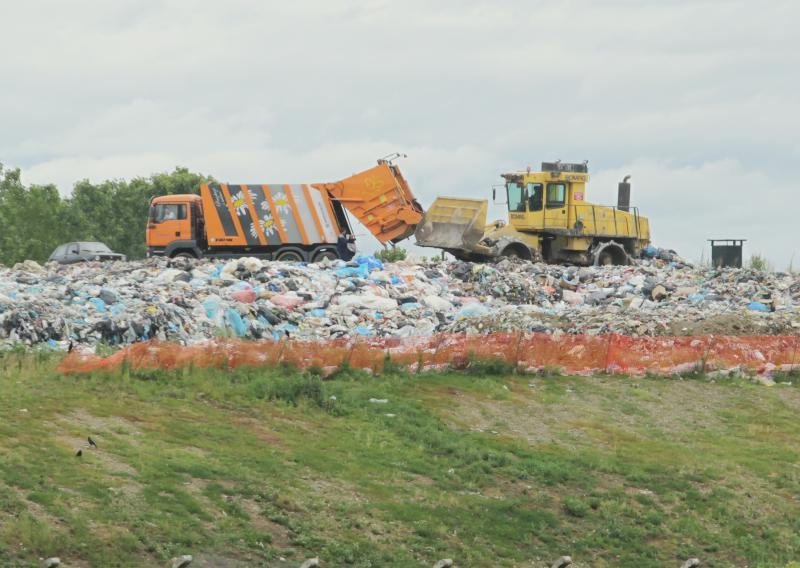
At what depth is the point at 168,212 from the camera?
42312 millimetres

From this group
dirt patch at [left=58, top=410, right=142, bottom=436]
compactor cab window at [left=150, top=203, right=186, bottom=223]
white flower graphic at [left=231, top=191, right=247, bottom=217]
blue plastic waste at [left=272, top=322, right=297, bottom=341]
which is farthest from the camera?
compactor cab window at [left=150, top=203, right=186, bottom=223]

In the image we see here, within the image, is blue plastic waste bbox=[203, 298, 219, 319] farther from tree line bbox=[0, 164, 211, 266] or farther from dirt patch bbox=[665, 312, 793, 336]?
tree line bbox=[0, 164, 211, 266]

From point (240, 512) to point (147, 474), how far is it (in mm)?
1079

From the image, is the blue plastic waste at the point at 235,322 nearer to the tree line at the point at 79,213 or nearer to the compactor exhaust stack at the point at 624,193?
the compactor exhaust stack at the point at 624,193

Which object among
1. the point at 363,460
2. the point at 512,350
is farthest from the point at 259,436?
the point at 512,350

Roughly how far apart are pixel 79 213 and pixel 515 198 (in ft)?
117

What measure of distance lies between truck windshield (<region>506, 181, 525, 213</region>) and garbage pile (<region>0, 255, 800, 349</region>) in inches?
128

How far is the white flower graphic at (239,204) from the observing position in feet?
135

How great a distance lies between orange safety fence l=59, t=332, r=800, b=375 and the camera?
1909cm

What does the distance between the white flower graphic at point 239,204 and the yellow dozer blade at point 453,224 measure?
521 centimetres

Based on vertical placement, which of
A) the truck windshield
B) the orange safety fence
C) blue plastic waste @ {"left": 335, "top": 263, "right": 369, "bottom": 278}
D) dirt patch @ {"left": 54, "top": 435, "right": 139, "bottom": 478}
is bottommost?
dirt patch @ {"left": 54, "top": 435, "right": 139, "bottom": 478}

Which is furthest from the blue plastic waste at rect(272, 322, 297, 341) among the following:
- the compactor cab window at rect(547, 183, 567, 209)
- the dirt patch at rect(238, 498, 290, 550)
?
the compactor cab window at rect(547, 183, 567, 209)

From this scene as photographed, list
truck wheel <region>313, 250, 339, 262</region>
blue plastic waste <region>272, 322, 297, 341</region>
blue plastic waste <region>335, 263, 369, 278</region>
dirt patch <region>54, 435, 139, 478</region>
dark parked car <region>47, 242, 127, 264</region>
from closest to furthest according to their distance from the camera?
1. dirt patch <region>54, 435, 139, 478</region>
2. blue plastic waste <region>272, 322, 297, 341</region>
3. blue plastic waste <region>335, 263, 369, 278</region>
4. truck wheel <region>313, 250, 339, 262</region>
5. dark parked car <region>47, 242, 127, 264</region>

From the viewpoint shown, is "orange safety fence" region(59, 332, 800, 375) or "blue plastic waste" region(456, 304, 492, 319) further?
"blue plastic waste" region(456, 304, 492, 319)
